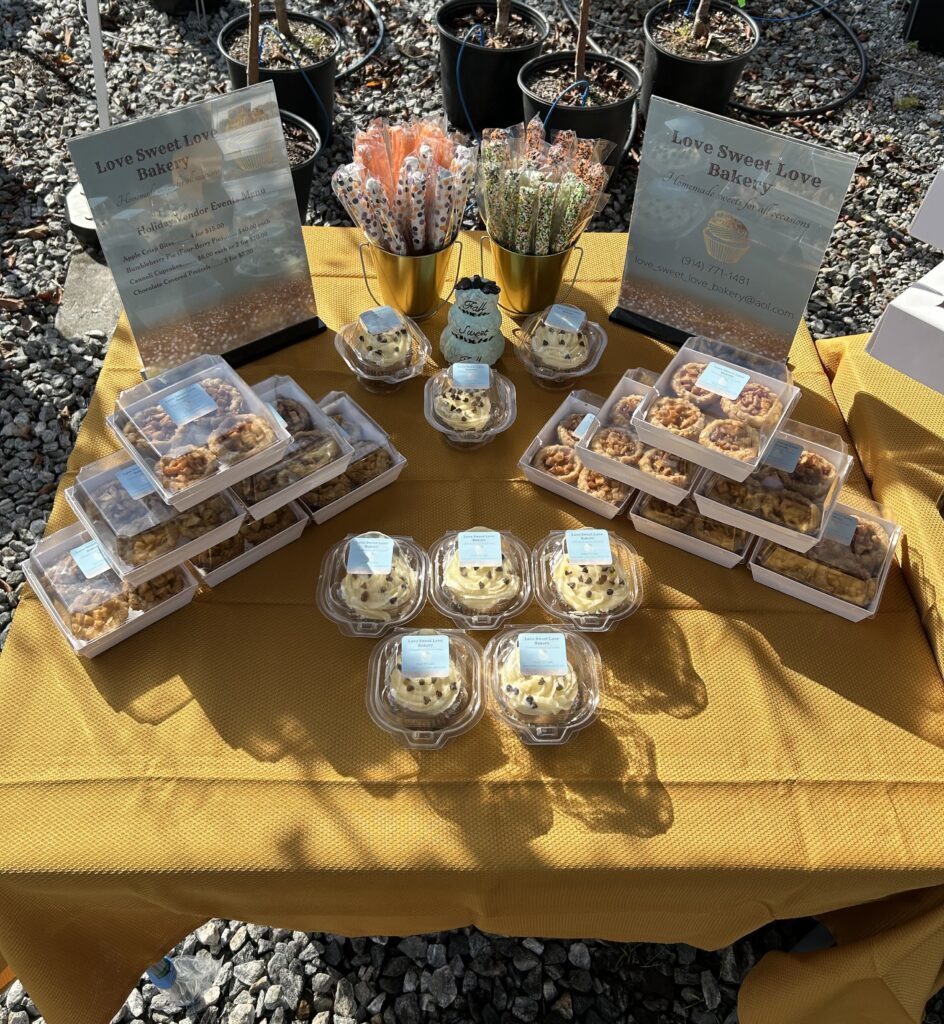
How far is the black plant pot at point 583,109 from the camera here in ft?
11.4

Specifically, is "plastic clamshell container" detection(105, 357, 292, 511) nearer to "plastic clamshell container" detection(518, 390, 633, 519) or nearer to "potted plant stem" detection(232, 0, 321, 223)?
"plastic clamshell container" detection(518, 390, 633, 519)

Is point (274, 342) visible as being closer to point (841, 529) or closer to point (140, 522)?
point (140, 522)

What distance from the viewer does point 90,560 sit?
1.74 m

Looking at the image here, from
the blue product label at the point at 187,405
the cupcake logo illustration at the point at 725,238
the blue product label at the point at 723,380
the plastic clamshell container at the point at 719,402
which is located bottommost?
the plastic clamshell container at the point at 719,402

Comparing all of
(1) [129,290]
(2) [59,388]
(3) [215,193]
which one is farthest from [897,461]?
(2) [59,388]

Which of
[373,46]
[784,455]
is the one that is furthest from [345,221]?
[784,455]

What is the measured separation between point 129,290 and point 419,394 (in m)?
0.77

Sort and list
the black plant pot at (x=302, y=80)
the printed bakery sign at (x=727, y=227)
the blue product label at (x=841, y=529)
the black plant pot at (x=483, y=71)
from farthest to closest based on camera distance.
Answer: the black plant pot at (x=483, y=71)
the black plant pot at (x=302, y=80)
the printed bakery sign at (x=727, y=227)
the blue product label at (x=841, y=529)

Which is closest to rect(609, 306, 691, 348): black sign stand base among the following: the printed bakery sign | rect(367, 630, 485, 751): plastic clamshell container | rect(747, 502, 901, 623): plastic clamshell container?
the printed bakery sign

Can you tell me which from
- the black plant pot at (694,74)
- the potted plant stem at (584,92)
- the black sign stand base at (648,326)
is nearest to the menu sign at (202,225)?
the black sign stand base at (648,326)

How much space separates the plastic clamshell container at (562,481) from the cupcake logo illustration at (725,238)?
50 cm

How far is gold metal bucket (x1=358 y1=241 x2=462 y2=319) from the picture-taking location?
2217 millimetres

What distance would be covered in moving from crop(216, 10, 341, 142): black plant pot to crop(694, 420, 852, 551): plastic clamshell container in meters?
2.93

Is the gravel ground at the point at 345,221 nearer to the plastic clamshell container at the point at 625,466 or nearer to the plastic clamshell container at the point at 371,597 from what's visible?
the plastic clamshell container at the point at 371,597
